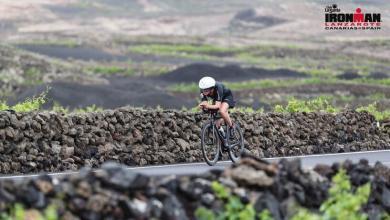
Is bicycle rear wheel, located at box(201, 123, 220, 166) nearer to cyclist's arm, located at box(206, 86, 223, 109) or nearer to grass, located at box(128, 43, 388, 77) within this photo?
cyclist's arm, located at box(206, 86, 223, 109)

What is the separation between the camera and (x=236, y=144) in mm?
21078

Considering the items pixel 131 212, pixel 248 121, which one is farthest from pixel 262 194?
pixel 248 121

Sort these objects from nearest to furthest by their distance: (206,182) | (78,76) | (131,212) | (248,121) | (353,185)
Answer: (131,212) < (206,182) < (353,185) < (248,121) < (78,76)

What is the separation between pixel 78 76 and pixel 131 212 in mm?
55575

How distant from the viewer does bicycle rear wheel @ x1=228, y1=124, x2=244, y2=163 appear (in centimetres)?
2088

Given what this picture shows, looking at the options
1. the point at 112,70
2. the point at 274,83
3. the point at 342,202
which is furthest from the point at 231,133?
the point at 112,70

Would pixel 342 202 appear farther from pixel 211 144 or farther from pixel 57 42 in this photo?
→ pixel 57 42

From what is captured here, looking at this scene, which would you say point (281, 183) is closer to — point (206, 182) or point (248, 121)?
point (206, 182)

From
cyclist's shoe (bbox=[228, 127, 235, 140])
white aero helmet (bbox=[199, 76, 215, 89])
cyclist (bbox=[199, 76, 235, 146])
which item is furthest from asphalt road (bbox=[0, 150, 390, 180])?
white aero helmet (bbox=[199, 76, 215, 89])

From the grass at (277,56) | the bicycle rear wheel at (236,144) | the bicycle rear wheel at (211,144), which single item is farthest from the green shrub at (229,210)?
the grass at (277,56)

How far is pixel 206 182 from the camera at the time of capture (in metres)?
11.2

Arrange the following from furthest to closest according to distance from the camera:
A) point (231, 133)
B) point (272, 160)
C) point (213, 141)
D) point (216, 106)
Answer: point (272, 160) → point (231, 133) → point (213, 141) → point (216, 106)

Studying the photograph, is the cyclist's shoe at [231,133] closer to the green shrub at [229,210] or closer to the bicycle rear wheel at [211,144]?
the bicycle rear wheel at [211,144]

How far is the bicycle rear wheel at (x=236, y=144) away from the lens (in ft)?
68.5
